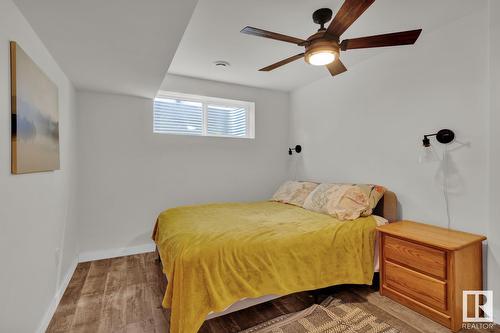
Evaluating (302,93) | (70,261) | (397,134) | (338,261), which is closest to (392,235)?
(338,261)

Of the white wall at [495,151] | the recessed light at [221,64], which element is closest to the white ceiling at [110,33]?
the recessed light at [221,64]

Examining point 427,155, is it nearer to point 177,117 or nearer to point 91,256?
point 177,117

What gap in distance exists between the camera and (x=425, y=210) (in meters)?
2.44

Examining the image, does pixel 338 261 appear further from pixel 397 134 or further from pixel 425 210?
pixel 397 134

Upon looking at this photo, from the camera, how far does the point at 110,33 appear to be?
1.73m

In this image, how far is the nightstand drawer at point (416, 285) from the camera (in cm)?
187

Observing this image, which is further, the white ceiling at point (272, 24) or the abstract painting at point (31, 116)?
the white ceiling at point (272, 24)

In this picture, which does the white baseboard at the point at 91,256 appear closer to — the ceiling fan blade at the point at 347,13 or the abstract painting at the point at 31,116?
the abstract painting at the point at 31,116

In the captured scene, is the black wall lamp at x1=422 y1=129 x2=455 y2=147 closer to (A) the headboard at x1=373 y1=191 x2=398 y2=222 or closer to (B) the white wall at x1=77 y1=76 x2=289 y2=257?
(A) the headboard at x1=373 y1=191 x2=398 y2=222

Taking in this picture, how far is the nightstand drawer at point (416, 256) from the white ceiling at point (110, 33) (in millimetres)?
2337

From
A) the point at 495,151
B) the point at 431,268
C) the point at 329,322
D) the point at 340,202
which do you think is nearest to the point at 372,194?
the point at 340,202

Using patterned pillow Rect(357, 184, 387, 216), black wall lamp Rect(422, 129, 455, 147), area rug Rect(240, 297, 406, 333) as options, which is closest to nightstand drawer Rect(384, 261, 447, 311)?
area rug Rect(240, 297, 406, 333)

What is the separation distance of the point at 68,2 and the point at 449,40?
2910mm

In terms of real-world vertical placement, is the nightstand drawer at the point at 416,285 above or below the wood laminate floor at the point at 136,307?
above
